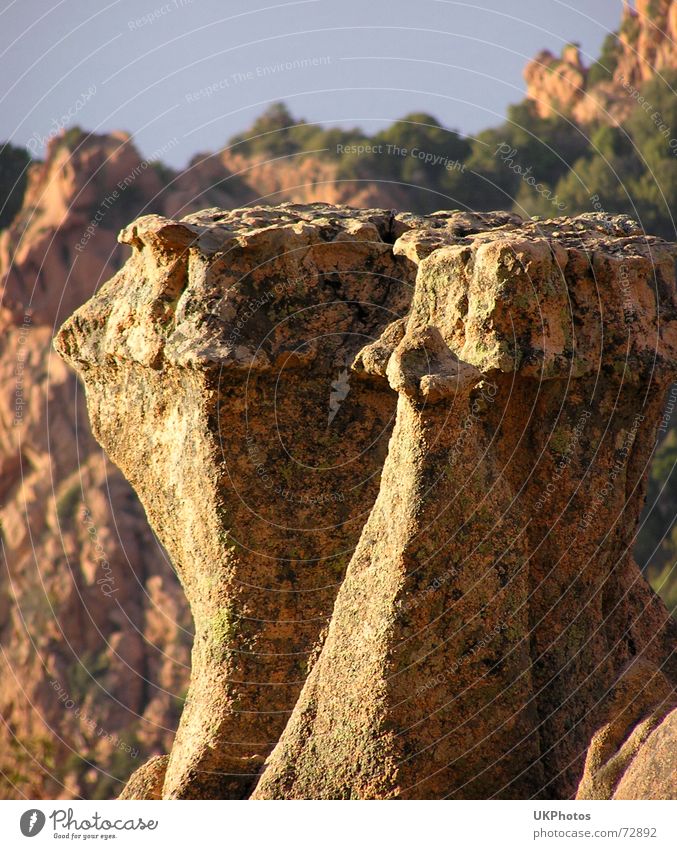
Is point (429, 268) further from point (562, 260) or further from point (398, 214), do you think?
point (398, 214)

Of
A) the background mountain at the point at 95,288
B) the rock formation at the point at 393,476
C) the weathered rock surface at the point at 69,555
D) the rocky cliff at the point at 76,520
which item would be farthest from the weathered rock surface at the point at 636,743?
the background mountain at the point at 95,288

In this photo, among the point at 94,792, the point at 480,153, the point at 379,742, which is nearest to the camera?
the point at 379,742

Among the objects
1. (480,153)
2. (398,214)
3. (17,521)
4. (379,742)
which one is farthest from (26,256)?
(379,742)

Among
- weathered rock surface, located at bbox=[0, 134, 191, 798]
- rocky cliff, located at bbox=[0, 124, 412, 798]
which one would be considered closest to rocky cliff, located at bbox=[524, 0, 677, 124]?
rocky cliff, located at bbox=[0, 124, 412, 798]

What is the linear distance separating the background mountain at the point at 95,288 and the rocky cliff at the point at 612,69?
7cm

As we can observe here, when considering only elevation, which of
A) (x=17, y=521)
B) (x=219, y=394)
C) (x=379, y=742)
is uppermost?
(x=17, y=521)

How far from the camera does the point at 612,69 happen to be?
4191cm

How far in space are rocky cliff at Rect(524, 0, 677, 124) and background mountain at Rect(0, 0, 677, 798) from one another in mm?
74

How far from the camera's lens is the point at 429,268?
332 inches

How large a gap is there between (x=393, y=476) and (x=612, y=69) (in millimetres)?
36389

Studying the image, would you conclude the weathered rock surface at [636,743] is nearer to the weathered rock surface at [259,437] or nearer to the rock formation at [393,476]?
the rock formation at [393,476]

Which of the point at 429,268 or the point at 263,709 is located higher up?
the point at 429,268

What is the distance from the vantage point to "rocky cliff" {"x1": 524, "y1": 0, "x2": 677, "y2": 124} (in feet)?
130

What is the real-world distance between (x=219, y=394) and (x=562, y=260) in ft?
7.21
